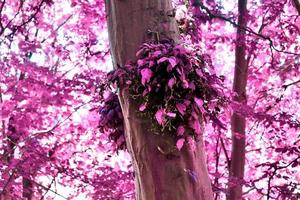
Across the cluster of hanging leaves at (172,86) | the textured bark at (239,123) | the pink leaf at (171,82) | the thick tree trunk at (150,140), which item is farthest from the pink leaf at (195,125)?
the textured bark at (239,123)

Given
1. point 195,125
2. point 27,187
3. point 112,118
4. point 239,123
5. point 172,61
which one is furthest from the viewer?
point 27,187

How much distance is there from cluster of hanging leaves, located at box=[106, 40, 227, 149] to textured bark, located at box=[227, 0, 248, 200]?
2.55m

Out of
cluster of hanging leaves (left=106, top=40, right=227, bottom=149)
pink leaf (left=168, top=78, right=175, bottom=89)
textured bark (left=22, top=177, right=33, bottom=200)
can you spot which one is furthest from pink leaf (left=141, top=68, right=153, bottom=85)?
textured bark (left=22, top=177, right=33, bottom=200)

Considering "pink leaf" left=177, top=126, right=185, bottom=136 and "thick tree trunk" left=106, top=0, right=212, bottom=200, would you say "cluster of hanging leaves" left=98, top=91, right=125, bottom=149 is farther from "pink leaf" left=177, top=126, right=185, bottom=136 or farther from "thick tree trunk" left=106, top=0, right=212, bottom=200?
"pink leaf" left=177, top=126, right=185, bottom=136

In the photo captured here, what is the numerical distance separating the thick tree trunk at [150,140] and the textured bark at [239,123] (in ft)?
8.06

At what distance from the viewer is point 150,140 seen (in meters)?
2.24

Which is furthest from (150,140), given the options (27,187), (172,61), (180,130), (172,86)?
(27,187)

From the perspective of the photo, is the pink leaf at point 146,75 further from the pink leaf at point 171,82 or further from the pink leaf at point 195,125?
the pink leaf at point 195,125

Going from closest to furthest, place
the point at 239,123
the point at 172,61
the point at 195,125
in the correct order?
the point at 172,61
the point at 195,125
the point at 239,123

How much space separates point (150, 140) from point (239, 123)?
9.86 feet

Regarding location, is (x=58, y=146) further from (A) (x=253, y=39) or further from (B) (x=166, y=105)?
(B) (x=166, y=105)

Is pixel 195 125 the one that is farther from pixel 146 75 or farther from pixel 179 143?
pixel 146 75

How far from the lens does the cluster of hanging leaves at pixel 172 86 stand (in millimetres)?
2166

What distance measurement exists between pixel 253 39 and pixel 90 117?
9.19 ft
